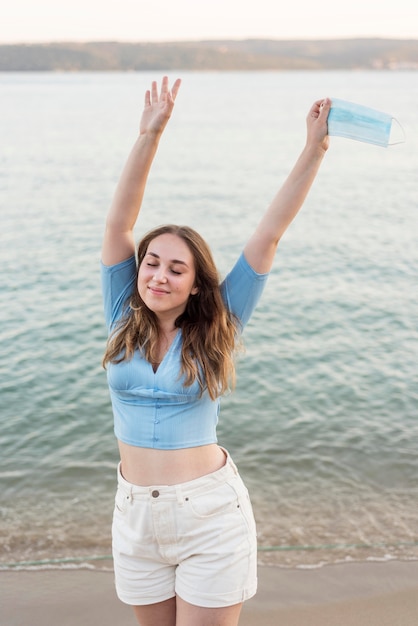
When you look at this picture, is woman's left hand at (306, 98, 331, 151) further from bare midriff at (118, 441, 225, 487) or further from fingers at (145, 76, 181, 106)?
bare midriff at (118, 441, 225, 487)

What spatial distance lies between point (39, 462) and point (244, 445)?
2355mm

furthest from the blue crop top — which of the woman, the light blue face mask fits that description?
the light blue face mask

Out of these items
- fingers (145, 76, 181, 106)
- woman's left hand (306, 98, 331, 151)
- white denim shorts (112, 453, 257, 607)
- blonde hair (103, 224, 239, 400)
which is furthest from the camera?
fingers (145, 76, 181, 106)

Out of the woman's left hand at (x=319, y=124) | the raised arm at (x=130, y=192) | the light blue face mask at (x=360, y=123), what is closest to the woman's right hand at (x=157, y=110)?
the raised arm at (x=130, y=192)

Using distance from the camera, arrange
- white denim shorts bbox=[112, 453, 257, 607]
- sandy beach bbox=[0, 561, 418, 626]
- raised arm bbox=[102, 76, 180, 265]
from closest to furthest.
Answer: white denim shorts bbox=[112, 453, 257, 607], raised arm bbox=[102, 76, 180, 265], sandy beach bbox=[0, 561, 418, 626]

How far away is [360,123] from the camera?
116 inches

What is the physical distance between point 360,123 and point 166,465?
162 centimetres

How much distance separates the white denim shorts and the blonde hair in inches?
16.4

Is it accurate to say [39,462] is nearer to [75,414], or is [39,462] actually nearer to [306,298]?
[75,414]

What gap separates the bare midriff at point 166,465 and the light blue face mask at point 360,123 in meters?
1.45

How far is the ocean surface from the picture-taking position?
21.6ft

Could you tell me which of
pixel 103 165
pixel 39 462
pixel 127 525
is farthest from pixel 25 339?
pixel 103 165

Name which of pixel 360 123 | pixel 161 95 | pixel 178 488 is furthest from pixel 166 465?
pixel 161 95

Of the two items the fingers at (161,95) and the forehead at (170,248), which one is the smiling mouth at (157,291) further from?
the fingers at (161,95)
